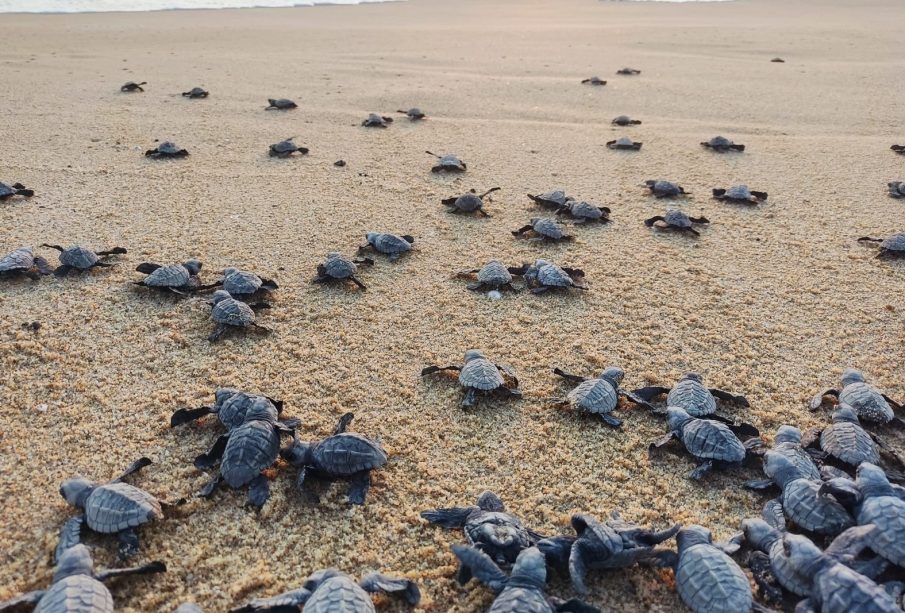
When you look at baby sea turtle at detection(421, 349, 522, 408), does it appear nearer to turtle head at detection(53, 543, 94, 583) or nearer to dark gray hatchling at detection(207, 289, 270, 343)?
dark gray hatchling at detection(207, 289, 270, 343)

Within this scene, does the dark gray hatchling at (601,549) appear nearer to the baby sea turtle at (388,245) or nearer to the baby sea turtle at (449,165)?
the baby sea turtle at (388,245)

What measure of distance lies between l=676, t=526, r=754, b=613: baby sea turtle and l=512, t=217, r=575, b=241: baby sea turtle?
9.17 ft

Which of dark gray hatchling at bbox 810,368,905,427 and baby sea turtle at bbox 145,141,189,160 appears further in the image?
baby sea turtle at bbox 145,141,189,160

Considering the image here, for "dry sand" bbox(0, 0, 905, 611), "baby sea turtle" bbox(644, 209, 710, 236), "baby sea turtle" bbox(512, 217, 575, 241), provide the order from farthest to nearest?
"baby sea turtle" bbox(644, 209, 710, 236)
"baby sea turtle" bbox(512, 217, 575, 241)
"dry sand" bbox(0, 0, 905, 611)

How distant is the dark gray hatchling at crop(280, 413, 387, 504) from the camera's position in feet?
8.19

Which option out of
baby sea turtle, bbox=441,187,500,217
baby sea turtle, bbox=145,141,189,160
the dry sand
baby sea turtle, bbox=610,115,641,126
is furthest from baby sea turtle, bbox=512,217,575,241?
baby sea turtle, bbox=145,141,189,160

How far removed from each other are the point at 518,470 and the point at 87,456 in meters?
1.83

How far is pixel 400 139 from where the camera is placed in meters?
6.68

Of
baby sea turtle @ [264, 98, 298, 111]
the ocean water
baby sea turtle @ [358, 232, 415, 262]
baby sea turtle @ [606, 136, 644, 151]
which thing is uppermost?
the ocean water

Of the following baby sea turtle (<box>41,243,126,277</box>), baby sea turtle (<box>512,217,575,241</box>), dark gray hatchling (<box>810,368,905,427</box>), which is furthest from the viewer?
baby sea turtle (<box>512,217,575,241</box>)

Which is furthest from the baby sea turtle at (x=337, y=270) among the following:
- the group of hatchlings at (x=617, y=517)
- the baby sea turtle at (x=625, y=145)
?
the baby sea turtle at (x=625, y=145)

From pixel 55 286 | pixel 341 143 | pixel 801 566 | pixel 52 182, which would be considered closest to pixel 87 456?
pixel 55 286

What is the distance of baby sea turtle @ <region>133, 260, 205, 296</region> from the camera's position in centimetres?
371

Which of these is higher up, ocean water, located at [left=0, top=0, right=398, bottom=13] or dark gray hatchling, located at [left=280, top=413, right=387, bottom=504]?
ocean water, located at [left=0, top=0, right=398, bottom=13]
